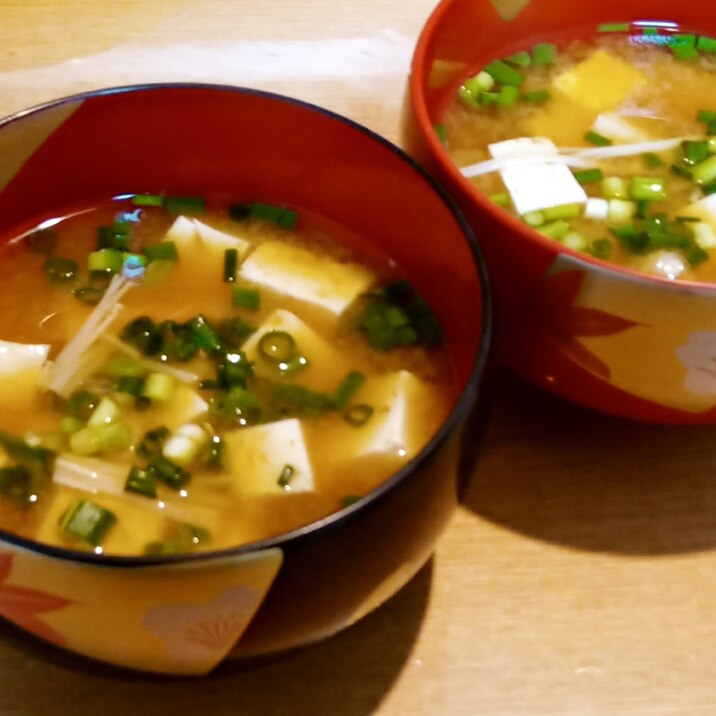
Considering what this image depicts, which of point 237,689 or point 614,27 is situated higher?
point 614,27

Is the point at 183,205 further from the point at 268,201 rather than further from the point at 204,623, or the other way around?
the point at 204,623

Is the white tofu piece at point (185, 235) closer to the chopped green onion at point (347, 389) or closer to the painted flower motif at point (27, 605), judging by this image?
the chopped green onion at point (347, 389)

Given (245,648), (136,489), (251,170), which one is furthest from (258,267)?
(245,648)

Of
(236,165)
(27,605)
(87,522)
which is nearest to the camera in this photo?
(27,605)

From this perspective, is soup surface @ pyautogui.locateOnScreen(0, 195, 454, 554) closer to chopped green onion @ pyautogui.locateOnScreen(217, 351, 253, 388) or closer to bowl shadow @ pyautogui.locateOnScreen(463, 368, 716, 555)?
chopped green onion @ pyautogui.locateOnScreen(217, 351, 253, 388)

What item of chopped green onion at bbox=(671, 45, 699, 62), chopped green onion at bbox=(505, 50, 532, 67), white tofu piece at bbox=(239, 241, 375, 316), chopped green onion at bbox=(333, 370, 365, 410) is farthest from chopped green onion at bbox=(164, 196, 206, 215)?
chopped green onion at bbox=(671, 45, 699, 62)

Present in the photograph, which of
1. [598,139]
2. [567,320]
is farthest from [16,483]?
[598,139]
